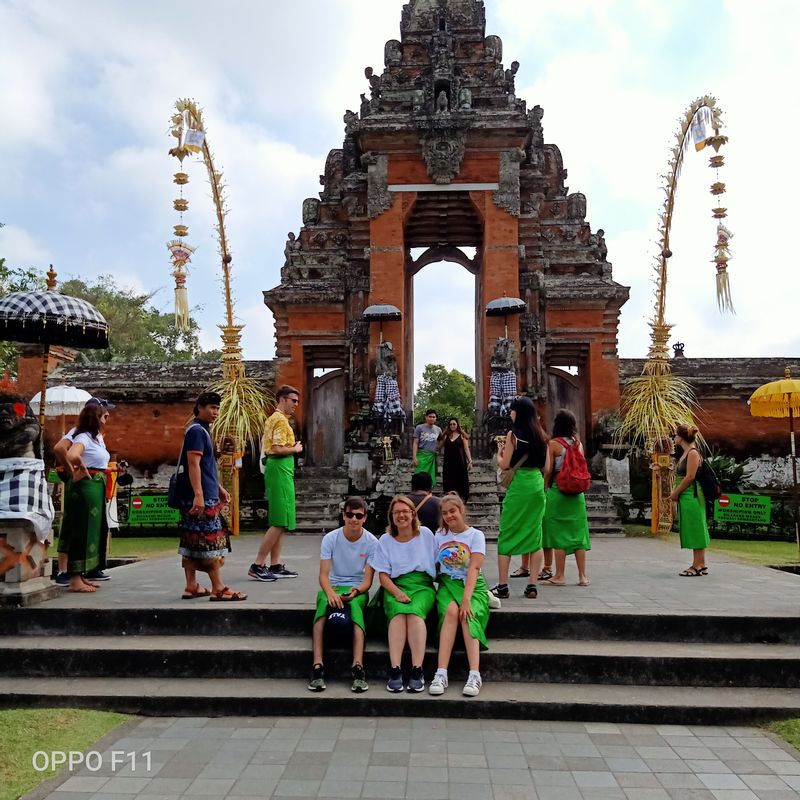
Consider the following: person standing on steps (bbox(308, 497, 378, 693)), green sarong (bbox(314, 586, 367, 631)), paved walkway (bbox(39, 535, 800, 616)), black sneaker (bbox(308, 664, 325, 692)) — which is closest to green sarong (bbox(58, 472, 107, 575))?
paved walkway (bbox(39, 535, 800, 616))

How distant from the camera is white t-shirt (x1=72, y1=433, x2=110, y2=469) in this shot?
6.02m


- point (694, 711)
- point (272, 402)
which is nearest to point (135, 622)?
point (694, 711)

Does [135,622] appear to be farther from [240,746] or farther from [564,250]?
[564,250]

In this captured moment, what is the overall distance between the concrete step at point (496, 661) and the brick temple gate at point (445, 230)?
920 centimetres

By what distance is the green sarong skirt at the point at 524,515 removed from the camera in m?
5.75

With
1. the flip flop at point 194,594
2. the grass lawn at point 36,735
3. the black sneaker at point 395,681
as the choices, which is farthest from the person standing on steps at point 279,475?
the grass lawn at point 36,735

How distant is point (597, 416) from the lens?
1484 cm

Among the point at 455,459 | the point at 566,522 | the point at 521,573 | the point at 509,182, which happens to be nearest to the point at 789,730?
the point at 566,522

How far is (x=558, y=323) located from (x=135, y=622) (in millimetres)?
12332

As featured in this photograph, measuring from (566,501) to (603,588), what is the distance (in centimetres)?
83

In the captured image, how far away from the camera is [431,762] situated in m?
3.50

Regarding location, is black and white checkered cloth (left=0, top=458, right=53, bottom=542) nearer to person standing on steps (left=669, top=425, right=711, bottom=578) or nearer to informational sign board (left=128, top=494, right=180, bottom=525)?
person standing on steps (left=669, top=425, right=711, bottom=578)

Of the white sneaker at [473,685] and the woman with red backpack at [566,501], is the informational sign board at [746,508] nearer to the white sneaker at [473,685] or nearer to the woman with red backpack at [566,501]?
the woman with red backpack at [566,501]

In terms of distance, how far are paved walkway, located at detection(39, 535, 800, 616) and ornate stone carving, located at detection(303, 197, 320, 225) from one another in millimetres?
9751
